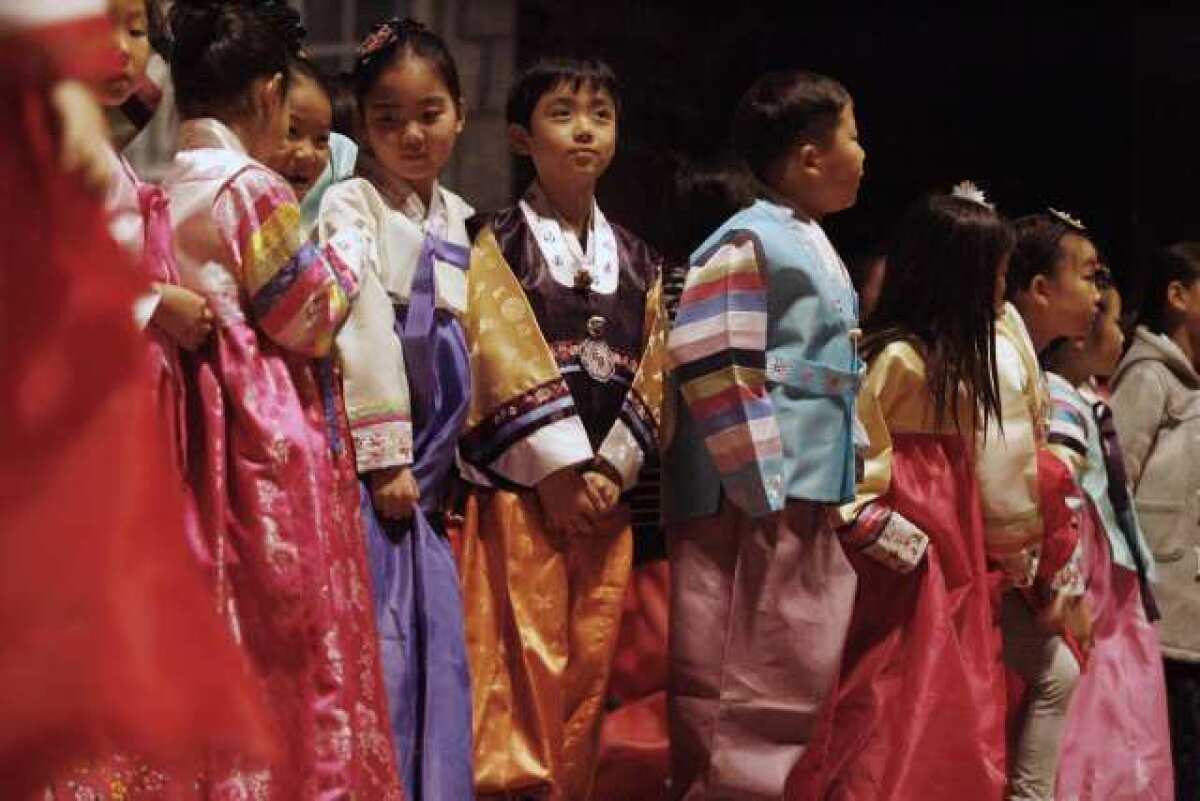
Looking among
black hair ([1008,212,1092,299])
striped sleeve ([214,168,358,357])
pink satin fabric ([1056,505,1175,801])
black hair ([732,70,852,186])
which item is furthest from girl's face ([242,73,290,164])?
pink satin fabric ([1056,505,1175,801])

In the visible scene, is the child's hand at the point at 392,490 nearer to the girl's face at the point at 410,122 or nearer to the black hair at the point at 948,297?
the girl's face at the point at 410,122

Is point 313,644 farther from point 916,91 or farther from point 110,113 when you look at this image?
point 916,91

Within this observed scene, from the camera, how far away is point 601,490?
363 centimetres

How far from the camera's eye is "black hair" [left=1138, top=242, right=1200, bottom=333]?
5.58m

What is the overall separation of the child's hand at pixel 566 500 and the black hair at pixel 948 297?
2.65 ft

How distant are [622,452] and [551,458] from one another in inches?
6.5

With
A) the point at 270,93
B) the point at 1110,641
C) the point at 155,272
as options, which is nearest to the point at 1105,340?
the point at 1110,641

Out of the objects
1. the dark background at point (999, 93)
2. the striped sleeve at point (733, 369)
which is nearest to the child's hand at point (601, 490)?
the striped sleeve at point (733, 369)

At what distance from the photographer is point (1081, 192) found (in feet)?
21.0

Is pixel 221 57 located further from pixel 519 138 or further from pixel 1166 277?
pixel 1166 277

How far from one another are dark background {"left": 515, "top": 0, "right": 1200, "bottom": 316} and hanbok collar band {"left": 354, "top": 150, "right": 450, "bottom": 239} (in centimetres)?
241

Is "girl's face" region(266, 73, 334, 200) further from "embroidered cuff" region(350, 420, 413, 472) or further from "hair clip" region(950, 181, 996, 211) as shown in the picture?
"hair clip" region(950, 181, 996, 211)

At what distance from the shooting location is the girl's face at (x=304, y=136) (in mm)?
3576

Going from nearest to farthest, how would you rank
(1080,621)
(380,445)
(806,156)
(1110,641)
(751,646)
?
(380,445) → (751,646) → (806,156) → (1080,621) → (1110,641)
